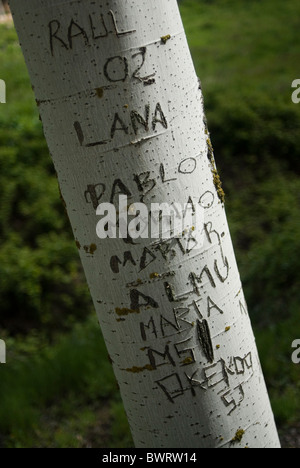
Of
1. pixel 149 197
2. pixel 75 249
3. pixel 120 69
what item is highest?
pixel 120 69

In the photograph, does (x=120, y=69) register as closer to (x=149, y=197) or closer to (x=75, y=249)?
(x=149, y=197)

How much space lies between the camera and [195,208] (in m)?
1.41

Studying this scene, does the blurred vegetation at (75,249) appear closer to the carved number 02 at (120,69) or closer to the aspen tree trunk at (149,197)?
the aspen tree trunk at (149,197)

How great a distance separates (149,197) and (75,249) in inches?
193

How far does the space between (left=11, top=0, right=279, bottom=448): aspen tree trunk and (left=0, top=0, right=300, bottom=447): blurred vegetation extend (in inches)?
60.9

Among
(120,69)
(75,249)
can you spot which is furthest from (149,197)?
(75,249)

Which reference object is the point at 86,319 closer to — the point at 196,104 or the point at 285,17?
the point at 196,104

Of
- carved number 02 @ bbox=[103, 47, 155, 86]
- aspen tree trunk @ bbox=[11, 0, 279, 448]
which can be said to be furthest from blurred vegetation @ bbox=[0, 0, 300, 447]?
carved number 02 @ bbox=[103, 47, 155, 86]

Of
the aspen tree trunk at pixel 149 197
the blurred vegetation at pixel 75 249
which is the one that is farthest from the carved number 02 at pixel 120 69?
the blurred vegetation at pixel 75 249

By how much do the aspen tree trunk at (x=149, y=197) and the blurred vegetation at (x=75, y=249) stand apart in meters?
1.55

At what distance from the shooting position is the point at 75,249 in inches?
244

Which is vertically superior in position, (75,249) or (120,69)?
(120,69)

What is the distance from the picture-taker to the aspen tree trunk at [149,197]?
4.27 feet
